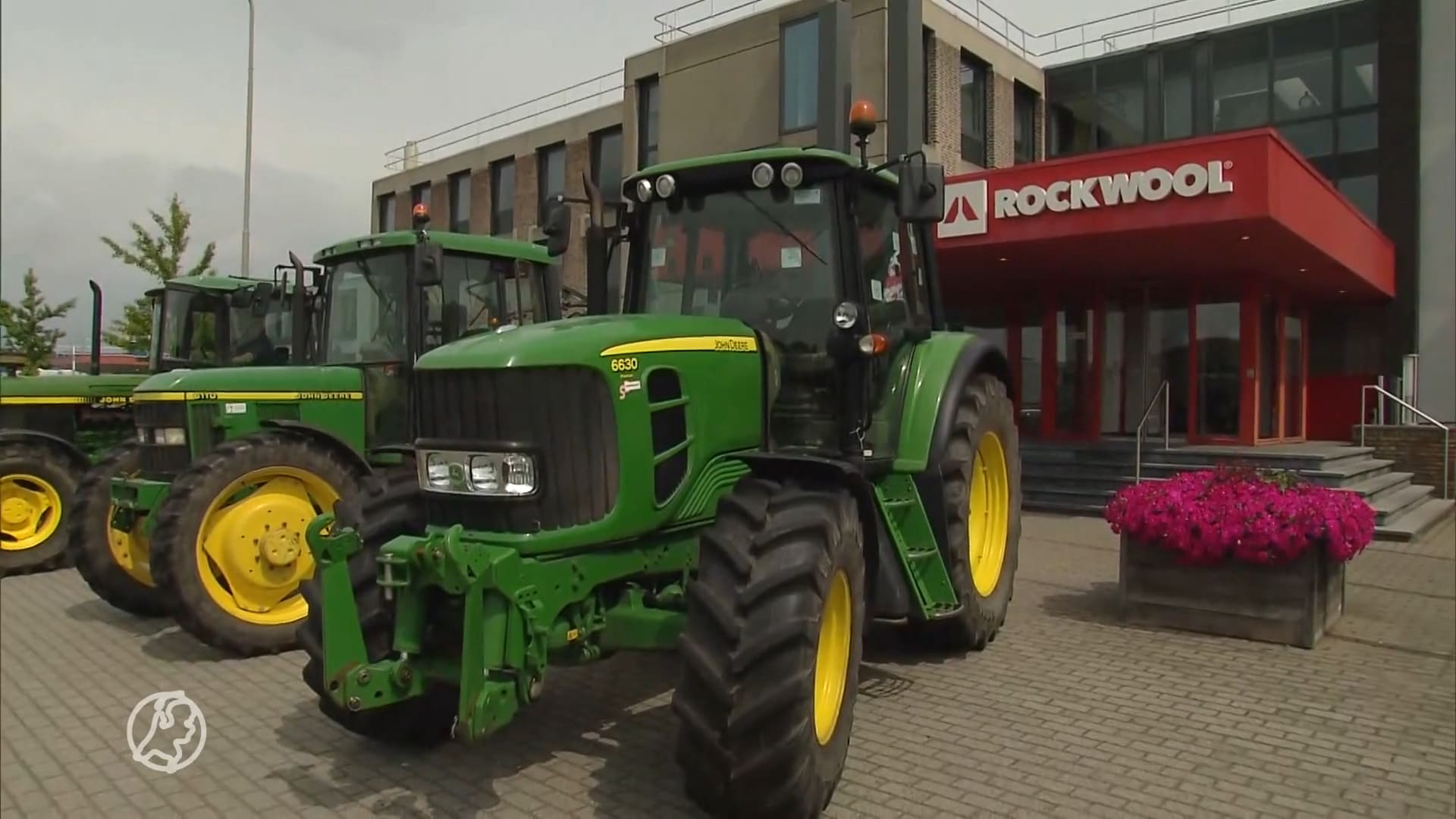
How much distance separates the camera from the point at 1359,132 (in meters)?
18.6

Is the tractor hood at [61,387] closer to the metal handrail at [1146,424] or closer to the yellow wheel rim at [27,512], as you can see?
the yellow wheel rim at [27,512]

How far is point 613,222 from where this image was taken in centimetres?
539

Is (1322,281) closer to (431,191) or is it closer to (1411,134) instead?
(1411,134)

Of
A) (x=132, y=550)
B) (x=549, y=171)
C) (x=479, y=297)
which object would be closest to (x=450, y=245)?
(x=479, y=297)

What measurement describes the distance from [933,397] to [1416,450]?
13.3 meters

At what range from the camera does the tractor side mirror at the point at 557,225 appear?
16.5ft

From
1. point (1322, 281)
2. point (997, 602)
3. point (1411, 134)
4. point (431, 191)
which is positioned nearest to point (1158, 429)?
point (1322, 281)

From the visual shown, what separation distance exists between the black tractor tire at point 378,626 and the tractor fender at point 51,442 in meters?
6.44

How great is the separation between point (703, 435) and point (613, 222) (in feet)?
5.48

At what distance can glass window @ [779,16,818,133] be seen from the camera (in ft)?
64.6

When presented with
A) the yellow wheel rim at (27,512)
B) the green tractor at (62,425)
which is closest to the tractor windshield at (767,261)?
the green tractor at (62,425)

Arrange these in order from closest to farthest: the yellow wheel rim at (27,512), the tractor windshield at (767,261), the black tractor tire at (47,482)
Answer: the tractor windshield at (767,261) → the black tractor tire at (47,482) → the yellow wheel rim at (27,512)

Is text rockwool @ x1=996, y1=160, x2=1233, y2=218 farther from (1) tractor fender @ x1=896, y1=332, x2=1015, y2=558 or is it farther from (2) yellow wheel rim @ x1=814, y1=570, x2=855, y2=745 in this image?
(2) yellow wheel rim @ x1=814, y1=570, x2=855, y2=745

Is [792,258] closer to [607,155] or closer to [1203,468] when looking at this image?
[1203,468]
